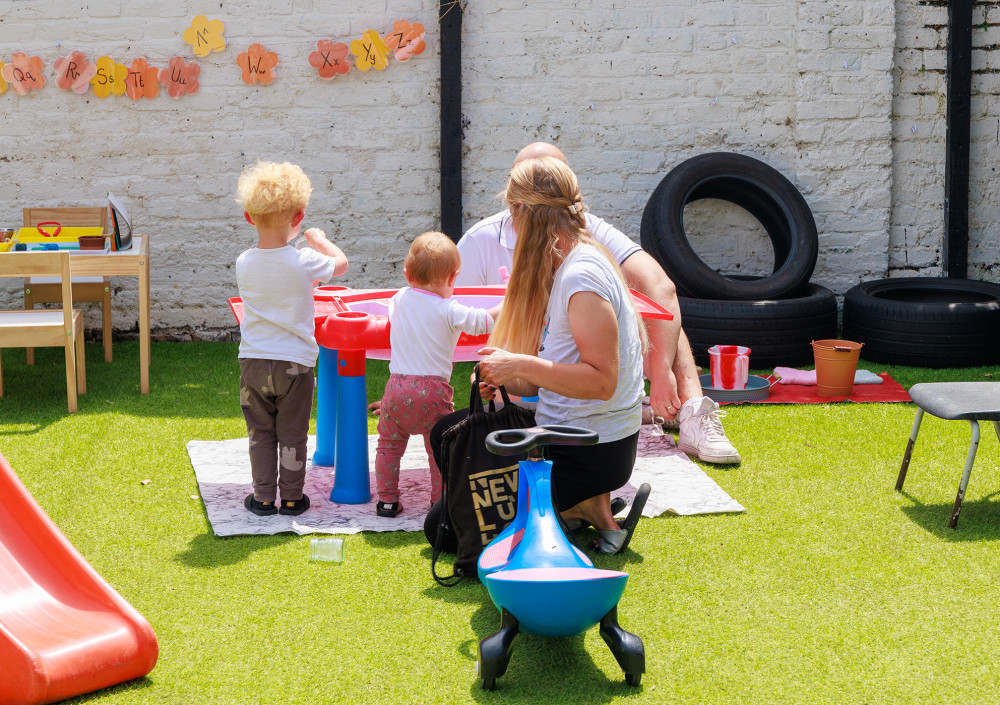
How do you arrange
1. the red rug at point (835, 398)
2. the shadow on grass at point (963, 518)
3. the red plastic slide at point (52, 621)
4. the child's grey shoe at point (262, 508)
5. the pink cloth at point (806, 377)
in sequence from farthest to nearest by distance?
the pink cloth at point (806, 377) < the red rug at point (835, 398) < the child's grey shoe at point (262, 508) < the shadow on grass at point (963, 518) < the red plastic slide at point (52, 621)

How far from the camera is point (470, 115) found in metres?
6.27

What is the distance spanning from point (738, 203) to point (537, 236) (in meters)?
3.97

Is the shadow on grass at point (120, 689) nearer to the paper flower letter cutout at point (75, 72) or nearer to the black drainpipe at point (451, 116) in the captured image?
the black drainpipe at point (451, 116)

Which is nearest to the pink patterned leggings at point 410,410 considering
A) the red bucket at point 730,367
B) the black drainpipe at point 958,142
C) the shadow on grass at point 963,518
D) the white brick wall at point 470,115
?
the shadow on grass at point 963,518

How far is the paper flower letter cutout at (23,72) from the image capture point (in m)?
6.05

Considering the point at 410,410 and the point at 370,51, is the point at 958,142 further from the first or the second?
the point at 410,410

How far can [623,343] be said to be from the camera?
9.22ft

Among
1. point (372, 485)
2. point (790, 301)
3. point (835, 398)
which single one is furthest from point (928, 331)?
point (372, 485)

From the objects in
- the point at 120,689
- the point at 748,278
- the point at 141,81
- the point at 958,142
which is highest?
the point at 141,81

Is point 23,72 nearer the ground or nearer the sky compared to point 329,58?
nearer the ground

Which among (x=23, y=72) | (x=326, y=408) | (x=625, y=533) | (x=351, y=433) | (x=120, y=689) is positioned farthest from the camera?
(x=23, y=72)

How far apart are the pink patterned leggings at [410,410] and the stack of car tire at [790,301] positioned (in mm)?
2599

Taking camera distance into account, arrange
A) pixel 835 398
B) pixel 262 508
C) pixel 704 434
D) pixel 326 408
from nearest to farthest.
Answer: pixel 262 508
pixel 326 408
pixel 704 434
pixel 835 398

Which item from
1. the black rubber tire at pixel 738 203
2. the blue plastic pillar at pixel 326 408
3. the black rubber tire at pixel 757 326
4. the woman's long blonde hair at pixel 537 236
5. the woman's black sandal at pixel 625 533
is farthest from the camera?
the black rubber tire at pixel 738 203
